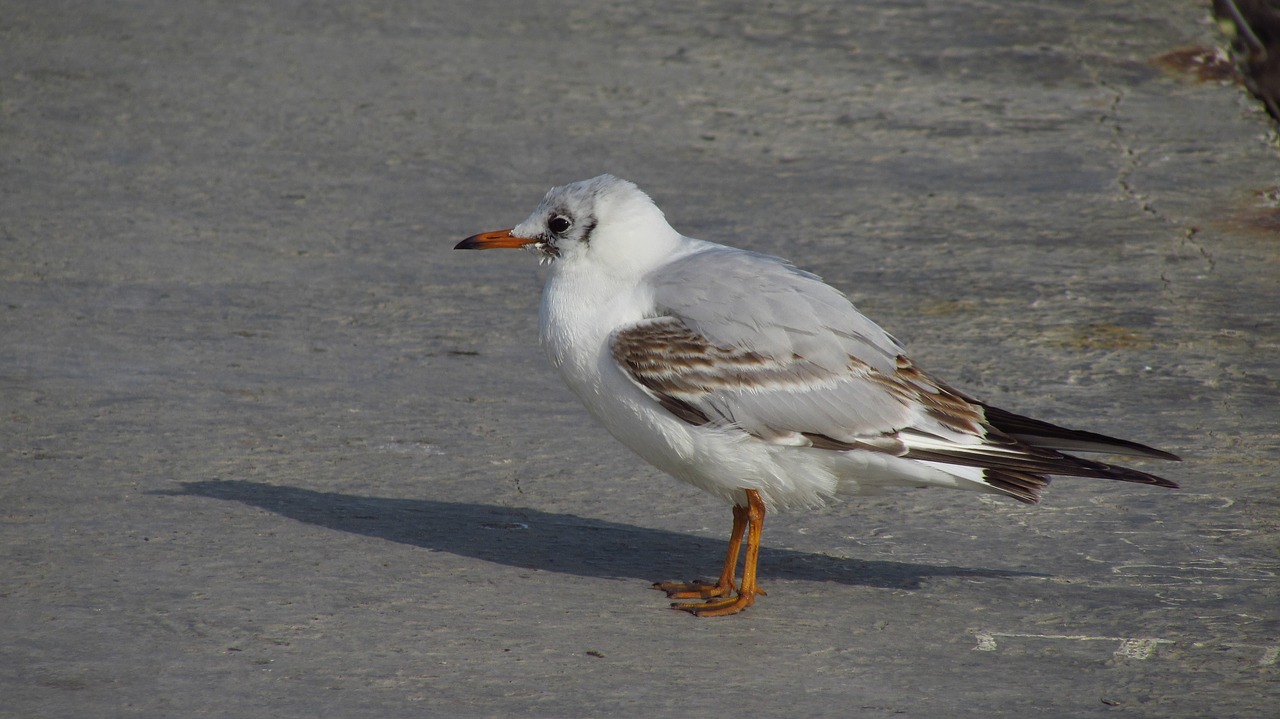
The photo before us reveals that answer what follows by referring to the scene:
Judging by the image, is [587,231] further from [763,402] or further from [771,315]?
[763,402]

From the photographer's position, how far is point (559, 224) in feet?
14.2

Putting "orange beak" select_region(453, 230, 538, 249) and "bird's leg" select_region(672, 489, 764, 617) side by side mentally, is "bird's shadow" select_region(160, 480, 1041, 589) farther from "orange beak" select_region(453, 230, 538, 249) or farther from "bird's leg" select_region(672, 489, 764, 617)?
"orange beak" select_region(453, 230, 538, 249)

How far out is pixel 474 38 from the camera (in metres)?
9.40

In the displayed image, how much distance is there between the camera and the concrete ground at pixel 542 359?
358 cm

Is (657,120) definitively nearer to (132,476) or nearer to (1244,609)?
(132,476)

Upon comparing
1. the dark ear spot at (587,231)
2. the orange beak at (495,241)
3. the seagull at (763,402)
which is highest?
the dark ear spot at (587,231)

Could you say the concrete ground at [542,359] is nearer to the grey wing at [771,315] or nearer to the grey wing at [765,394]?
the grey wing at [765,394]

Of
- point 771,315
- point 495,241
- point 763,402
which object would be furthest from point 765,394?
point 495,241

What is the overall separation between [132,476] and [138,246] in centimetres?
215

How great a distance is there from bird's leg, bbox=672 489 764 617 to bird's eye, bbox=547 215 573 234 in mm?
907

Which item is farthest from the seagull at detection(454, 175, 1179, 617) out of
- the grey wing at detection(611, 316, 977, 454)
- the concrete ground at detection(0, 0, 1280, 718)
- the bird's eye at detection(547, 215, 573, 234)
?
the concrete ground at detection(0, 0, 1280, 718)

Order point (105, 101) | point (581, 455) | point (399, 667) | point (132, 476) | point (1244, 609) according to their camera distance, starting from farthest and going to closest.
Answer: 1. point (105, 101)
2. point (581, 455)
3. point (132, 476)
4. point (1244, 609)
5. point (399, 667)

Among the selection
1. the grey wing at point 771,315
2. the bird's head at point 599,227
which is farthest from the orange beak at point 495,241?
the grey wing at point 771,315

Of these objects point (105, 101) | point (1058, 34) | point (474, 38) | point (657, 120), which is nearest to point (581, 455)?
point (657, 120)
